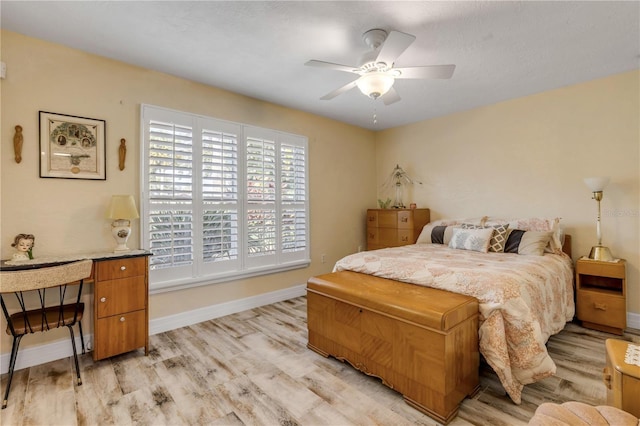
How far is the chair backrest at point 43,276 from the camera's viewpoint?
188 centimetres

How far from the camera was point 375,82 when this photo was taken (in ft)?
7.49

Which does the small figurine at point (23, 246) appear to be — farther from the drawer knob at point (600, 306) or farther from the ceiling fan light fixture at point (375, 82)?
the drawer knob at point (600, 306)

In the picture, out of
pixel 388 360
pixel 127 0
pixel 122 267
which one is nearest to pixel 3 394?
pixel 122 267

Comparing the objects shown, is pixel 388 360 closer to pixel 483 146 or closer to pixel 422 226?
pixel 422 226

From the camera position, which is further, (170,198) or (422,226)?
(422,226)

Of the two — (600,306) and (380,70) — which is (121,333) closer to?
(380,70)

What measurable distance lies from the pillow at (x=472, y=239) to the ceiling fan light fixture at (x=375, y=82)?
211cm

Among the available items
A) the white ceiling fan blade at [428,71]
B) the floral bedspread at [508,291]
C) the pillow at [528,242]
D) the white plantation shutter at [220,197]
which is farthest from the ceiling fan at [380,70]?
the pillow at [528,242]

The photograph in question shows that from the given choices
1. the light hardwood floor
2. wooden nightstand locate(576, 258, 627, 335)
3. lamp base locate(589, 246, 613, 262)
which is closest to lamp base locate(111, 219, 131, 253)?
the light hardwood floor

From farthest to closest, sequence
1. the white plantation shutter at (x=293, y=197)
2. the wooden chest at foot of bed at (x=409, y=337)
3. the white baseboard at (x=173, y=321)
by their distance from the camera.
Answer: the white plantation shutter at (x=293, y=197), the white baseboard at (x=173, y=321), the wooden chest at foot of bed at (x=409, y=337)

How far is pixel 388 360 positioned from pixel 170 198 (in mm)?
2550

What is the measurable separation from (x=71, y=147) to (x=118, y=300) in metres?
1.38

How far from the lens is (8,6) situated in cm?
205

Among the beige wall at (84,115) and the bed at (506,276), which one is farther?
the beige wall at (84,115)
